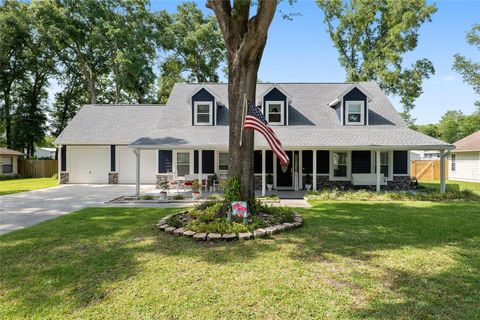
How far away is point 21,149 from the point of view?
96.6 feet

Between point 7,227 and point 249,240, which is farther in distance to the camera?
point 7,227

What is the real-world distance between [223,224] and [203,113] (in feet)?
35.8

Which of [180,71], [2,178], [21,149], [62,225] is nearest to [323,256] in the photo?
[62,225]

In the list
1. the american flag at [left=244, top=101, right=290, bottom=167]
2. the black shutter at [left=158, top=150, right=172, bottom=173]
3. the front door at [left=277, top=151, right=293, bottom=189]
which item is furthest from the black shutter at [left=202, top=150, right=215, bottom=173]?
the american flag at [left=244, top=101, right=290, bottom=167]

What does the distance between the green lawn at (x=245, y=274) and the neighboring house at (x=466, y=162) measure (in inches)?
733

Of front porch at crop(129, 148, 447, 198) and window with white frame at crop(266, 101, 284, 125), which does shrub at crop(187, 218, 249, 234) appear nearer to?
front porch at crop(129, 148, 447, 198)

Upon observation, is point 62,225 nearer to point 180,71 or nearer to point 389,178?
point 389,178

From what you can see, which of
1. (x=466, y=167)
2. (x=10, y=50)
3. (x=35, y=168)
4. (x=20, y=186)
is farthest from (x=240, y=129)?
(x=10, y=50)

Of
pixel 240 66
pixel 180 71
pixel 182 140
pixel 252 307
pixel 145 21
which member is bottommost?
pixel 252 307

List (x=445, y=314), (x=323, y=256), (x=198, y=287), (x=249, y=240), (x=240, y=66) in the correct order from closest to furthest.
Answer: (x=445, y=314)
(x=198, y=287)
(x=323, y=256)
(x=249, y=240)
(x=240, y=66)

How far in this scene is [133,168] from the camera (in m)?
18.2

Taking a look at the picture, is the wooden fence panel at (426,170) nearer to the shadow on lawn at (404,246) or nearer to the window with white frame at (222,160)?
the shadow on lawn at (404,246)

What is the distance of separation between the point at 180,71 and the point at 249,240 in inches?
1107

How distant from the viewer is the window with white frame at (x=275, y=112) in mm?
15742
